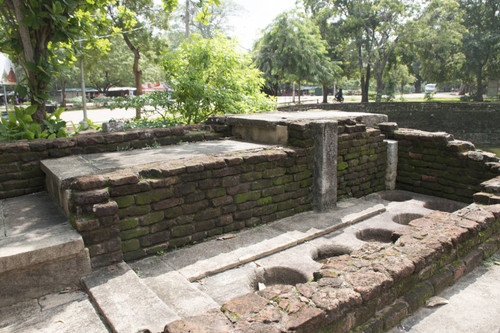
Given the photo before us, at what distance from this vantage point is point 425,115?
2155cm

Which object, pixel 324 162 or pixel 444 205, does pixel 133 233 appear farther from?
pixel 444 205

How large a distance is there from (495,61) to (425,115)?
782cm

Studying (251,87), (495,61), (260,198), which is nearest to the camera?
(260,198)

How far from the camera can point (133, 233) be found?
3.39 meters

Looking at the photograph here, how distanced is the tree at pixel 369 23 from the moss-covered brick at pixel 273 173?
20.7 meters

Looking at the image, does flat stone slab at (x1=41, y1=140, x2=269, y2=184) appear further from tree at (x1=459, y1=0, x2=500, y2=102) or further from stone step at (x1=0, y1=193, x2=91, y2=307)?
tree at (x1=459, y1=0, x2=500, y2=102)

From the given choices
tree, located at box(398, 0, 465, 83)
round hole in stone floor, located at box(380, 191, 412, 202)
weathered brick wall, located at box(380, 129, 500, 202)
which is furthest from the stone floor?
tree, located at box(398, 0, 465, 83)

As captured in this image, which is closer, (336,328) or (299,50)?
(336,328)

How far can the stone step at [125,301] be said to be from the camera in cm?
233

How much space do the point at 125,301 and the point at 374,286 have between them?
170cm

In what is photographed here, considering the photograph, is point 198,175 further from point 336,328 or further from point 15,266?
point 336,328

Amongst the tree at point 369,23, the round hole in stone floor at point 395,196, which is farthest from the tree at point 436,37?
the round hole in stone floor at point 395,196

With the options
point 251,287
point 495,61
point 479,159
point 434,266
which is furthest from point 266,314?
point 495,61

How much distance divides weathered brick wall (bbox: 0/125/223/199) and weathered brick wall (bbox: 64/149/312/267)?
150 centimetres
